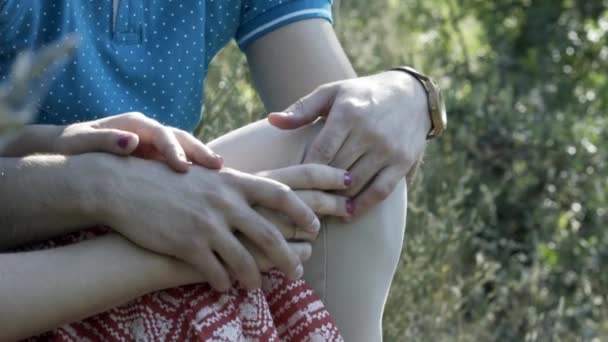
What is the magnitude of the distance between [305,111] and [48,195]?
42 cm

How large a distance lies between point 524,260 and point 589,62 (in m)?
1.32

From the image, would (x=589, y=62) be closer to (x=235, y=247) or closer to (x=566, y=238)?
(x=566, y=238)

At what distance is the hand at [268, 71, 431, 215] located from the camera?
5.59ft

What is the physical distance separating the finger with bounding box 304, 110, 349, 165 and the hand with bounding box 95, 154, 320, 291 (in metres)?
0.13

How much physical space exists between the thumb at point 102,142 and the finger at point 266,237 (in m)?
0.17

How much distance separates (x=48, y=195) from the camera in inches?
59.8

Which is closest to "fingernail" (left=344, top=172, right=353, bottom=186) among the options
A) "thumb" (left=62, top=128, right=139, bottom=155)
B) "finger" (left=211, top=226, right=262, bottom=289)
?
"finger" (left=211, top=226, right=262, bottom=289)

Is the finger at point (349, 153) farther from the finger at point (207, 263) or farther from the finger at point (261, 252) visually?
the finger at point (207, 263)

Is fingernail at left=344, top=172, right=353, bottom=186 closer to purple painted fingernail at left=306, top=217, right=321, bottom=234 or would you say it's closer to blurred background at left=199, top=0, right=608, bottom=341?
purple painted fingernail at left=306, top=217, right=321, bottom=234

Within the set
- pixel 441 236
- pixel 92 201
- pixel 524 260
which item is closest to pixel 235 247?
pixel 92 201

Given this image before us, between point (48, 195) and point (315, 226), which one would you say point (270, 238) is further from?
point (48, 195)

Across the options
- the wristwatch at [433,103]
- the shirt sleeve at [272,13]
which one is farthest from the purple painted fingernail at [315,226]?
the shirt sleeve at [272,13]

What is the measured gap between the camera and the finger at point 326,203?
164 centimetres

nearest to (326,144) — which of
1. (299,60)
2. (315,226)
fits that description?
(315,226)
